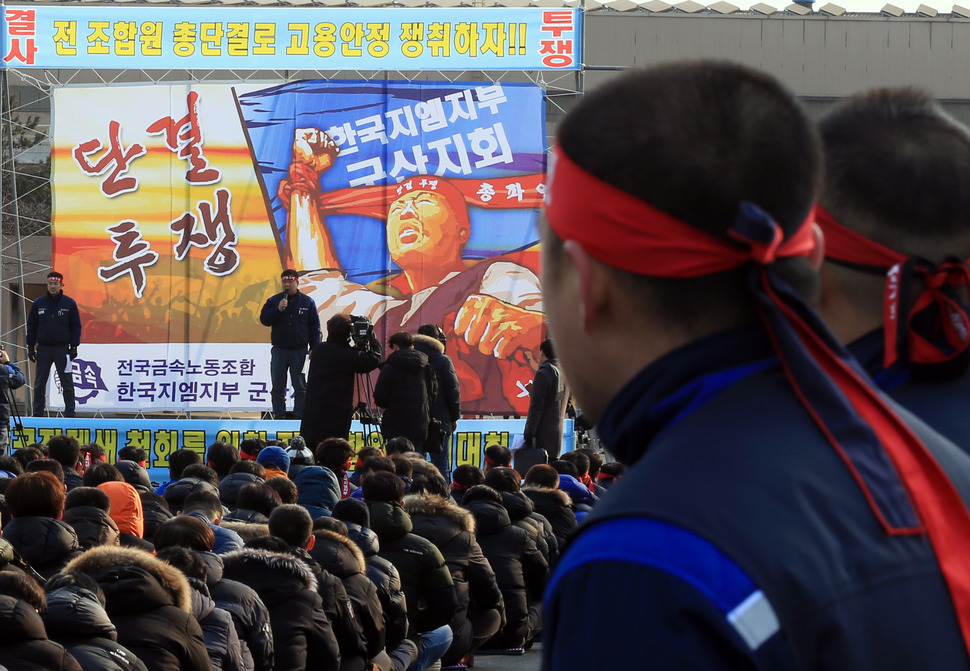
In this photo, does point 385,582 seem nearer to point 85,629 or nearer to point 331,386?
point 85,629

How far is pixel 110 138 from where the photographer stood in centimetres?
1333

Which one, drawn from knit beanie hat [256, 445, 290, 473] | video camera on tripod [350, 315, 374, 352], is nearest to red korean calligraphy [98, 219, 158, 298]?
video camera on tripod [350, 315, 374, 352]

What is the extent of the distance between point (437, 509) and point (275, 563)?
1.73m

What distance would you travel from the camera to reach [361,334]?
8648mm

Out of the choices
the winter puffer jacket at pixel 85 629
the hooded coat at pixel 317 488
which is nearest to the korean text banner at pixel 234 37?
the hooded coat at pixel 317 488

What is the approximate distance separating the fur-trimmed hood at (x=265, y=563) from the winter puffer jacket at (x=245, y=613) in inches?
4.4

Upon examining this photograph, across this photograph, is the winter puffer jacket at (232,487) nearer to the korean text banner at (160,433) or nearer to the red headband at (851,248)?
the red headband at (851,248)

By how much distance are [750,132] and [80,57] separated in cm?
1285

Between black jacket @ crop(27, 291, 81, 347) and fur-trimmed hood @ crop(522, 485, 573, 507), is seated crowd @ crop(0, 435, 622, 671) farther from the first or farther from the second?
black jacket @ crop(27, 291, 81, 347)

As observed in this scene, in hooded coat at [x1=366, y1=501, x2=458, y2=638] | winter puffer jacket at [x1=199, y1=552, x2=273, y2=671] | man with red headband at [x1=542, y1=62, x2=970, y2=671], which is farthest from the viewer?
hooded coat at [x1=366, y1=501, x2=458, y2=638]

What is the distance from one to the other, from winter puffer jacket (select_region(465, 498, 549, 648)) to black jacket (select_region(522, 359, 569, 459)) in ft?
9.84

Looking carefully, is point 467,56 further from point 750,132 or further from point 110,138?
point 750,132

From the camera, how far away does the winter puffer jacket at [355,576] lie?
4605mm

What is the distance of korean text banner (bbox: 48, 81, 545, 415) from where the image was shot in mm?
13188
